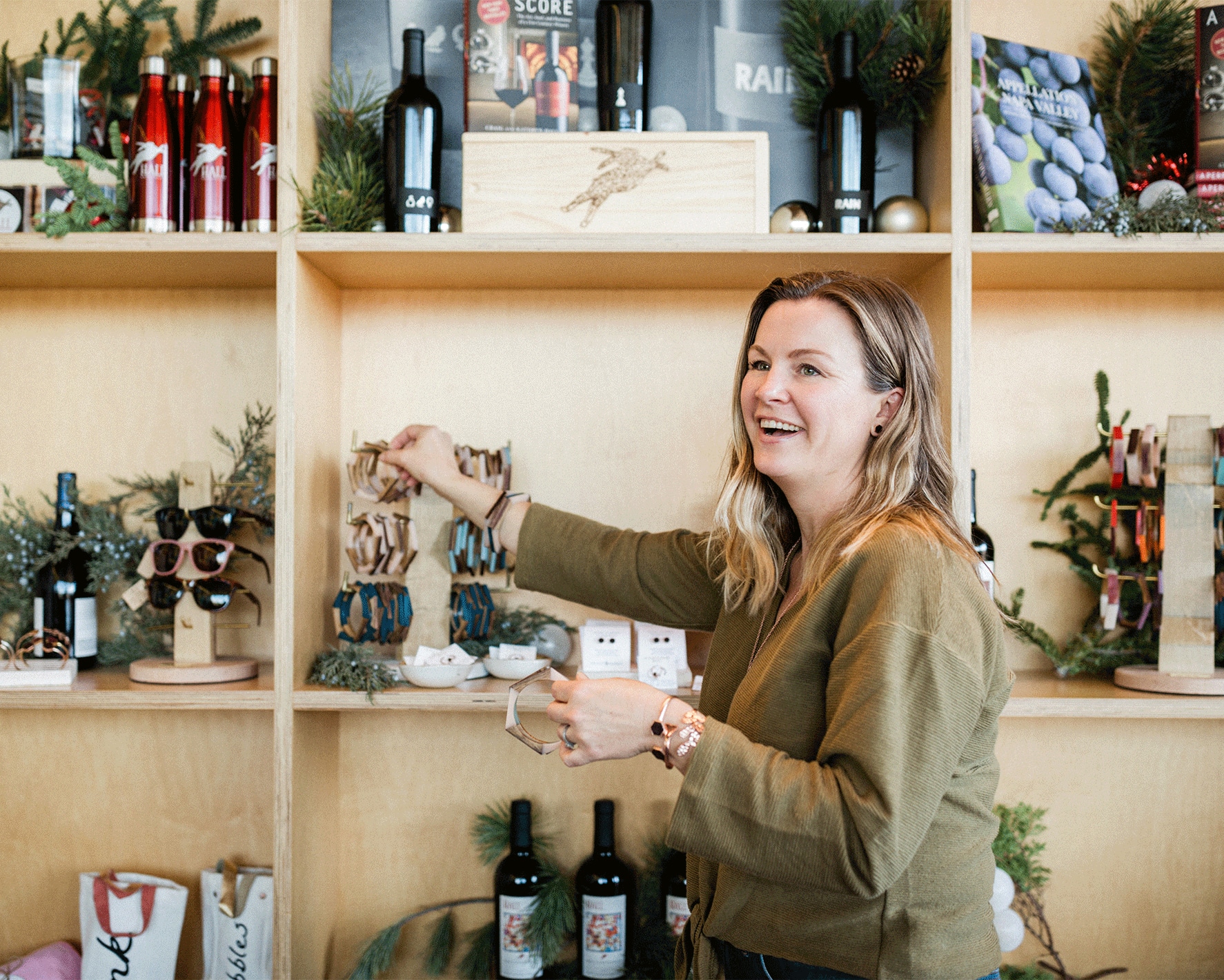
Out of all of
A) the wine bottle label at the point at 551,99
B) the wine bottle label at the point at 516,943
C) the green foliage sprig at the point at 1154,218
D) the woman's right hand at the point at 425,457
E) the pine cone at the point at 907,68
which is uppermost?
the pine cone at the point at 907,68

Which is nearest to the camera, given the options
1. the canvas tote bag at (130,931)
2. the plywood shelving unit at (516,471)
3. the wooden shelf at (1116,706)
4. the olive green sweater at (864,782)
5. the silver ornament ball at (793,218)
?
the olive green sweater at (864,782)

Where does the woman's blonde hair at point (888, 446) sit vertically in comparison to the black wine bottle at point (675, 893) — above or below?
above

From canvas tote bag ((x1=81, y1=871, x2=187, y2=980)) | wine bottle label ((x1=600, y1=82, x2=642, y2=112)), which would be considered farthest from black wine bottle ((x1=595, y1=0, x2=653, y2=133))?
canvas tote bag ((x1=81, y1=871, x2=187, y2=980))

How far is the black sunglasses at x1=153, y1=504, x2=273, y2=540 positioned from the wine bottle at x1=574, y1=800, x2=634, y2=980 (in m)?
0.76

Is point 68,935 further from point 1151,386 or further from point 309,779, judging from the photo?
point 1151,386

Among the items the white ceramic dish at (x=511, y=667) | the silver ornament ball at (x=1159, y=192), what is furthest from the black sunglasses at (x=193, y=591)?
the silver ornament ball at (x=1159, y=192)

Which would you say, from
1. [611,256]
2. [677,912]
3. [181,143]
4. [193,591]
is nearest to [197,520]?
[193,591]

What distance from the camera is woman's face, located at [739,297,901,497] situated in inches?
44.3

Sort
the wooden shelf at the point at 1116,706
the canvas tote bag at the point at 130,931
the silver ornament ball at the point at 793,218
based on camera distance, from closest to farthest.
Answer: the wooden shelf at the point at 1116,706
the silver ornament ball at the point at 793,218
the canvas tote bag at the point at 130,931

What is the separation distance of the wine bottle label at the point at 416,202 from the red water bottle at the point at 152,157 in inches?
13.8

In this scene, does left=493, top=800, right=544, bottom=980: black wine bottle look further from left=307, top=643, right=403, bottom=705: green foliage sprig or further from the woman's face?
the woman's face

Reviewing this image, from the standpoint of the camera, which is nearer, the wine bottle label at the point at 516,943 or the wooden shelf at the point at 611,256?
the wooden shelf at the point at 611,256

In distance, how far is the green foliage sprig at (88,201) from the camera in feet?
4.83

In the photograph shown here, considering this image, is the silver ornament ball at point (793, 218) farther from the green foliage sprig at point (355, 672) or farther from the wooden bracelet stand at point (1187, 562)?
the green foliage sprig at point (355, 672)
